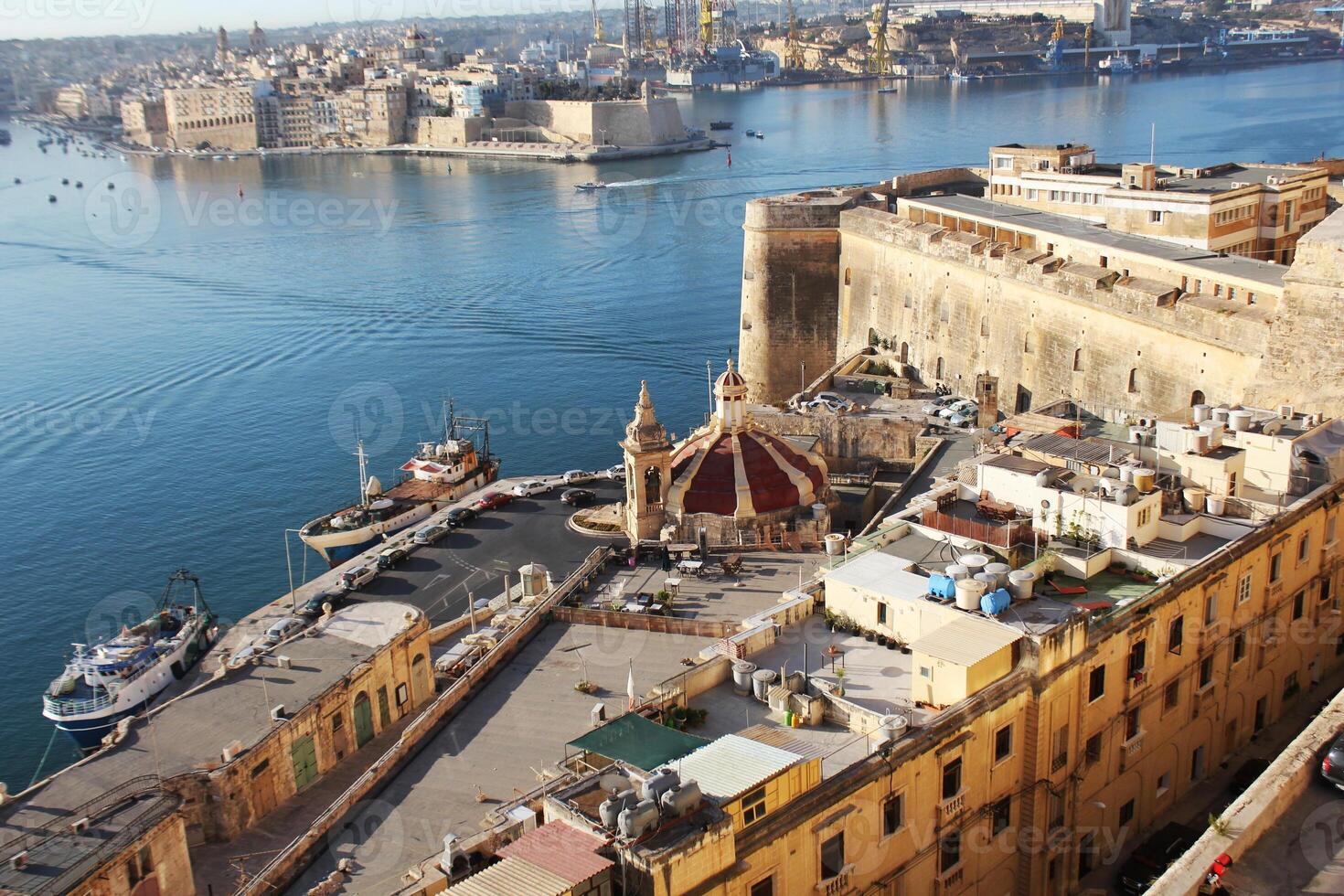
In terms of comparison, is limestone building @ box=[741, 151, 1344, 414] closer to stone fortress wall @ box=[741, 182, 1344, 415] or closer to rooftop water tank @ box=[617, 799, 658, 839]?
stone fortress wall @ box=[741, 182, 1344, 415]

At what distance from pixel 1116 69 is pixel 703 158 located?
73388 millimetres

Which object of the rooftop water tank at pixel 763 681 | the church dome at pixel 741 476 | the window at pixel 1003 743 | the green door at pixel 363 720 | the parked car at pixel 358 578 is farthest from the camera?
the parked car at pixel 358 578

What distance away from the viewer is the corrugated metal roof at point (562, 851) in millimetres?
9391

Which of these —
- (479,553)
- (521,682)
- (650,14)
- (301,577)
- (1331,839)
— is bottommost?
(301,577)

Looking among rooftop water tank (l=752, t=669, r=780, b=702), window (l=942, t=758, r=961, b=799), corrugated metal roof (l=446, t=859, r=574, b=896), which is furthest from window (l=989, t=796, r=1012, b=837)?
corrugated metal roof (l=446, t=859, r=574, b=896)

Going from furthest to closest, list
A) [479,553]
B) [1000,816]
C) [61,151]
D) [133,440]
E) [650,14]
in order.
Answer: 1. [650,14]
2. [61,151]
3. [133,440]
4. [479,553]
5. [1000,816]

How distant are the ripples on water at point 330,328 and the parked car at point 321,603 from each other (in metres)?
5.13

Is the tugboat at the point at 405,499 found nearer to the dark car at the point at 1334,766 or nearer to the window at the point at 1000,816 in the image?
the window at the point at 1000,816

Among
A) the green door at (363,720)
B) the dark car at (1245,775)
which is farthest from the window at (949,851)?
the green door at (363,720)

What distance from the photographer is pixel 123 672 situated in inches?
985

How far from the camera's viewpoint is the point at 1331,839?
9.68 metres

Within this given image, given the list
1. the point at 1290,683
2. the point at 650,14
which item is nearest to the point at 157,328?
the point at 1290,683

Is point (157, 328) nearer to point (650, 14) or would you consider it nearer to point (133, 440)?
point (133, 440)

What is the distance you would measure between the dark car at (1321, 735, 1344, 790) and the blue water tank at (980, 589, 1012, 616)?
3.32 meters
